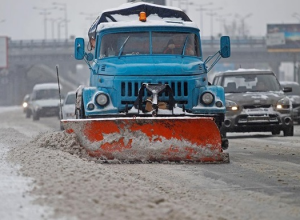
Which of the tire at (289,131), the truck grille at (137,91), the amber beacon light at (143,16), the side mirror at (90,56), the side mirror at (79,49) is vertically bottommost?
the tire at (289,131)

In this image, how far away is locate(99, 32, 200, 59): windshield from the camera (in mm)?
14922

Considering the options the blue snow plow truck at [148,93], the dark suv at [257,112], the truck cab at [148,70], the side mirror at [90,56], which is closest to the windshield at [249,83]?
the dark suv at [257,112]

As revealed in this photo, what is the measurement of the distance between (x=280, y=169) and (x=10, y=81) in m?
97.3

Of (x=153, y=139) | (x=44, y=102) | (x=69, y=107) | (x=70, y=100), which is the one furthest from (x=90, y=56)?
(x=44, y=102)

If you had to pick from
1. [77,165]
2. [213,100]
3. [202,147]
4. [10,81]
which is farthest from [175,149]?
[10,81]

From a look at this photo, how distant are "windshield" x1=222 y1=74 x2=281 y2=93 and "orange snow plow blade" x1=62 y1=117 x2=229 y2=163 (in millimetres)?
7810

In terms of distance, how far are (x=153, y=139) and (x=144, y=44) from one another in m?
2.52

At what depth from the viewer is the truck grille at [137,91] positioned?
13914 mm

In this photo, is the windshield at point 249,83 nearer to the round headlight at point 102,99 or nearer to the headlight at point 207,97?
the headlight at point 207,97

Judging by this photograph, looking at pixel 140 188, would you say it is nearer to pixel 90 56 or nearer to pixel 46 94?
pixel 90 56

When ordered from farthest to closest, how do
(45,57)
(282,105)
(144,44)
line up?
(45,57)
(282,105)
(144,44)

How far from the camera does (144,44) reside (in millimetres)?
14961

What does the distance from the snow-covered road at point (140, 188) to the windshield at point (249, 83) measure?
714 centimetres

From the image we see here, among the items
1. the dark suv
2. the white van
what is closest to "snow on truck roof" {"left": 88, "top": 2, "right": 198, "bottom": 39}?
the dark suv
